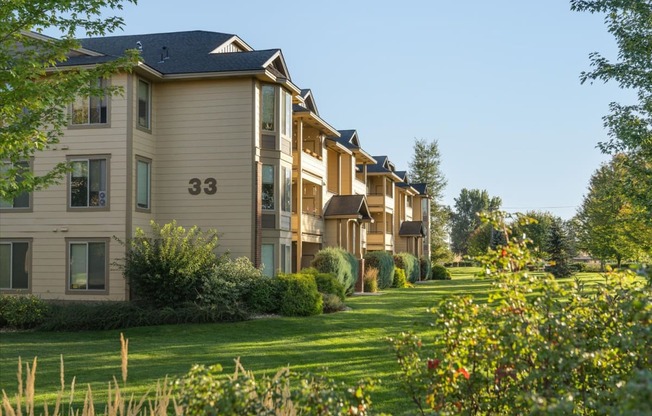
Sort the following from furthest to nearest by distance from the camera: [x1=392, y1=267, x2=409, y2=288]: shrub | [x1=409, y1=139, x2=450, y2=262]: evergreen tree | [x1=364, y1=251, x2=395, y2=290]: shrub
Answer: [x1=409, y1=139, x2=450, y2=262]: evergreen tree
[x1=392, y1=267, x2=409, y2=288]: shrub
[x1=364, y1=251, x2=395, y2=290]: shrub

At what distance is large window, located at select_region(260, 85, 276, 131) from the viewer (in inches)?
1022

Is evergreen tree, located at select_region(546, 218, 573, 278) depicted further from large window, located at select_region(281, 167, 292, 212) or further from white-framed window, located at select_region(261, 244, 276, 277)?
white-framed window, located at select_region(261, 244, 276, 277)

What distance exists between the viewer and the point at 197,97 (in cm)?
A: 2559

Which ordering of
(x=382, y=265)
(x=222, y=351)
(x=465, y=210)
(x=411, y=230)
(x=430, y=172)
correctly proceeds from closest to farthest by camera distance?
1. (x=222, y=351)
2. (x=382, y=265)
3. (x=411, y=230)
4. (x=430, y=172)
5. (x=465, y=210)

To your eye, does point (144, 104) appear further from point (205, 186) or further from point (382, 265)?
point (382, 265)

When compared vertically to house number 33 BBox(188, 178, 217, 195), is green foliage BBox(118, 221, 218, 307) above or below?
below

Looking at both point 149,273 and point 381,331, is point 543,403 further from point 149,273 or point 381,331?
point 149,273

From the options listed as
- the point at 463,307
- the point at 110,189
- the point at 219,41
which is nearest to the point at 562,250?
the point at 219,41

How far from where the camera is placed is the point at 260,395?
3.63 m

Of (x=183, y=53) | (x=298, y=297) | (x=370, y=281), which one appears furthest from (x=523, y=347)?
(x=370, y=281)

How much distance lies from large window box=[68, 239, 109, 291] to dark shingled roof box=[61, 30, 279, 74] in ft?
20.5

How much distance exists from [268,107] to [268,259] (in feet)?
18.4

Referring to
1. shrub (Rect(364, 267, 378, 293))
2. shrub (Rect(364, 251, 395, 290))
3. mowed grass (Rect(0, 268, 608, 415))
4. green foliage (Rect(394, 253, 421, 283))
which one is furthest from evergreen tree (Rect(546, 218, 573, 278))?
mowed grass (Rect(0, 268, 608, 415))

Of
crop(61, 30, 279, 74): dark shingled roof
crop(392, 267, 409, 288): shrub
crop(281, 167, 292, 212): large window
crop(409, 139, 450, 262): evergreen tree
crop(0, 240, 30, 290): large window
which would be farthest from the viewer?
crop(409, 139, 450, 262): evergreen tree
